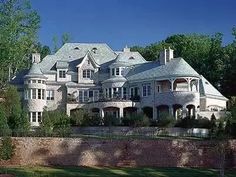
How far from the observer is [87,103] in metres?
66.5

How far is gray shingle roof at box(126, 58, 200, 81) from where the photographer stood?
202 ft

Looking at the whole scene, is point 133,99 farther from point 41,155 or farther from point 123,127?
point 41,155

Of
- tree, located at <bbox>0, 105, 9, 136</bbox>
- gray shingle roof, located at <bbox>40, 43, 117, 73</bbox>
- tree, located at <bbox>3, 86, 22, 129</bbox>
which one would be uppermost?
gray shingle roof, located at <bbox>40, 43, 117, 73</bbox>

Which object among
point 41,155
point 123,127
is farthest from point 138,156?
point 123,127

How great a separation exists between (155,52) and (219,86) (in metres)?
17.9

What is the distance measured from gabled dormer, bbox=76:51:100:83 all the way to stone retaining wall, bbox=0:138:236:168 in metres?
25.8

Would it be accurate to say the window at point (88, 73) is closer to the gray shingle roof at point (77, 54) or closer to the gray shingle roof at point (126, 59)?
the gray shingle roof at point (77, 54)

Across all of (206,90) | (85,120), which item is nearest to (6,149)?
(85,120)

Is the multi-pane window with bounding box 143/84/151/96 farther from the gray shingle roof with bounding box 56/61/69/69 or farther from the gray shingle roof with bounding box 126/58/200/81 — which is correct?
the gray shingle roof with bounding box 56/61/69/69

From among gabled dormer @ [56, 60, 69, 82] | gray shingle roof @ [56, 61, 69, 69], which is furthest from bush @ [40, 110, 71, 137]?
gray shingle roof @ [56, 61, 69, 69]

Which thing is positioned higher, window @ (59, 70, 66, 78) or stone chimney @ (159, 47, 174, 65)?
stone chimney @ (159, 47, 174, 65)

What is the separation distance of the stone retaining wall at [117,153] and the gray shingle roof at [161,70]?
56.6ft

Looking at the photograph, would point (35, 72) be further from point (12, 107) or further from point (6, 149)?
point (6, 149)

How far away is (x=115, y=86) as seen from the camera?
218 feet
